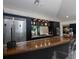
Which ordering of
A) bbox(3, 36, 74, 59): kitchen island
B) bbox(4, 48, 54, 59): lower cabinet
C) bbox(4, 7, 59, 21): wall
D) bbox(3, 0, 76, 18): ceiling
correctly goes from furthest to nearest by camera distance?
bbox(4, 7, 59, 21): wall < bbox(3, 0, 76, 18): ceiling < bbox(4, 48, 54, 59): lower cabinet < bbox(3, 36, 74, 59): kitchen island

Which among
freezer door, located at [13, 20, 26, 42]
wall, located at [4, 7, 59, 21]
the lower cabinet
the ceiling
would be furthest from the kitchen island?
wall, located at [4, 7, 59, 21]

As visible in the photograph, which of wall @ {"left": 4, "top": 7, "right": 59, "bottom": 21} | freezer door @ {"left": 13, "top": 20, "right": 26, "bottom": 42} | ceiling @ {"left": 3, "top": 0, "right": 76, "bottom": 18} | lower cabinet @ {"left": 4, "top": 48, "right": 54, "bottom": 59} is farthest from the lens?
freezer door @ {"left": 13, "top": 20, "right": 26, "bottom": 42}

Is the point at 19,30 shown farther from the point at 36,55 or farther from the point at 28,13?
the point at 36,55

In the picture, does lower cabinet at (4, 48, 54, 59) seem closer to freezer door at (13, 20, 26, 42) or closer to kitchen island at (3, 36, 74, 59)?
kitchen island at (3, 36, 74, 59)

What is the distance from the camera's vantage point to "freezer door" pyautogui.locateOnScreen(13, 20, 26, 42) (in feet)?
7.68

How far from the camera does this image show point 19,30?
2.48 meters

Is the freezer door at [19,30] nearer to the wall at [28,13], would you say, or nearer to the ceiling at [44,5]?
the wall at [28,13]

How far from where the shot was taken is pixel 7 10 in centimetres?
212

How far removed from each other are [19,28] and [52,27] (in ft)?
5.33

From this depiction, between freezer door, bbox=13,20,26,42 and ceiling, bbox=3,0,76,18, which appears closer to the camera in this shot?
ceiling, bbox=3,0,76,18

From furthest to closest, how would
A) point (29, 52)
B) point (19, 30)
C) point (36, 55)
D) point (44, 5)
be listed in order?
1. point (44, 5)
2. point (19, 30)
3. point (36, 55)
4. point (29, 52)

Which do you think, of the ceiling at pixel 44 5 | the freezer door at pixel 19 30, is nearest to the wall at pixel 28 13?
the ceiling at pixel 44 5

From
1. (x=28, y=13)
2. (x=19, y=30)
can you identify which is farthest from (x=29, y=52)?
(x=28, y=13)

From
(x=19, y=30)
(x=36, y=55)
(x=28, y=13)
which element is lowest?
(x=36, y=55)
